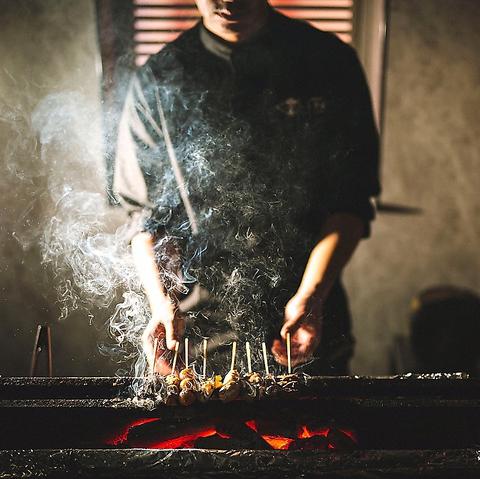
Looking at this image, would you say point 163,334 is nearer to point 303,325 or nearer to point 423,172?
point 303,325

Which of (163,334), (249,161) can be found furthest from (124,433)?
(249,161)

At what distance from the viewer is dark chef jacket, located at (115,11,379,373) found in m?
3.44

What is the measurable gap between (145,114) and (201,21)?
81 cm

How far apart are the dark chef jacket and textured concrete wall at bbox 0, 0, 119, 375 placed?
1.35 feet

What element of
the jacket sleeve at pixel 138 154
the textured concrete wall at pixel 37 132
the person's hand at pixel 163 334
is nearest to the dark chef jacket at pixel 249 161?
the jacket sleeve at pixel 138 154

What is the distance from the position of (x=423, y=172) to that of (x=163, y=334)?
101 inches

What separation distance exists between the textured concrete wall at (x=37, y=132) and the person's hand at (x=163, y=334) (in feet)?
3.99

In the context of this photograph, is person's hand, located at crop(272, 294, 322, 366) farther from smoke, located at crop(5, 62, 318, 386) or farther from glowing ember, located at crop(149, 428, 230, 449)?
glowing ember, located at crop(149, 428, 230, 449)

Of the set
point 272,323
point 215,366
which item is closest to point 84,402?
point 215,366

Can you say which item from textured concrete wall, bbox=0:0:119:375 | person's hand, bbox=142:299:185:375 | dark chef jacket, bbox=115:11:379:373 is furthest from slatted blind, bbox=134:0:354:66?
person's hand, bbox=142:299:185:375

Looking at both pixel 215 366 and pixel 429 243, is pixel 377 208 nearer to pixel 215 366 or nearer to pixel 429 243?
pixel 429 243

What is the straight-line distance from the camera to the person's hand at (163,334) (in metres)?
2.61

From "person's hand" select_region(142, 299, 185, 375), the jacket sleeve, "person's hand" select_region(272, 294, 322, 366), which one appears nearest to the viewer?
"person's hand" select_region(142, 299, 185, 375)

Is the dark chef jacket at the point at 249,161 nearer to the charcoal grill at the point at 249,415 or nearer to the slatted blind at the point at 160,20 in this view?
the slatted blind at the point at 160,20
